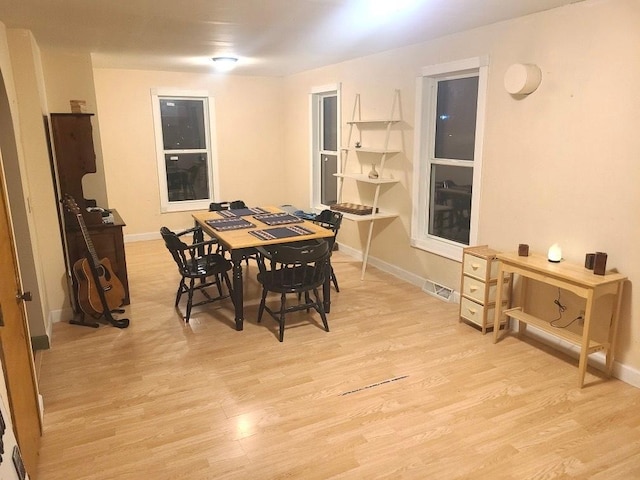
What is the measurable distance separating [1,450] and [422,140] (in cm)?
406

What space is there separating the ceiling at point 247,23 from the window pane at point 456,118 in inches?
20.0

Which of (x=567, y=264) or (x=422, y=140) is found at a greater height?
(x=422, y=140)

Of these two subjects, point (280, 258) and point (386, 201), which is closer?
point (280, 258)

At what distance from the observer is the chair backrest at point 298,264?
3389 millimetres

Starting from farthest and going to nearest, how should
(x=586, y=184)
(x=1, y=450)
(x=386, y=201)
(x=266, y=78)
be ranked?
1. (x=266, y=78)
2. (x=386, y=201)
3. (x=586, y=184)
4. (x=1, y=450)

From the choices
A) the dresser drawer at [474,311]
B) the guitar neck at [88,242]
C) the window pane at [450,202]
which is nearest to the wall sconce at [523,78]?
the window pane at [450,202]

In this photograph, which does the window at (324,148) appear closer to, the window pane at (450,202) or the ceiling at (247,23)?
the ceiling at (247,23)

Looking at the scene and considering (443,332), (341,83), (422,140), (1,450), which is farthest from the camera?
(341,83)

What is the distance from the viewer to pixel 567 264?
3.16m

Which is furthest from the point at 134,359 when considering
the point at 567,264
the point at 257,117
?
the point at 257,117

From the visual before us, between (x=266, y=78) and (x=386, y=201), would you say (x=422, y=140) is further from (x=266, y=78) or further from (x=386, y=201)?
(x=266, y=78)

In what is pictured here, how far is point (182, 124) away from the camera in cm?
686

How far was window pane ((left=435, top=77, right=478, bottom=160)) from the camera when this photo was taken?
4.13 metres

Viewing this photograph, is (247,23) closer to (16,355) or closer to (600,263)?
(16,355)
